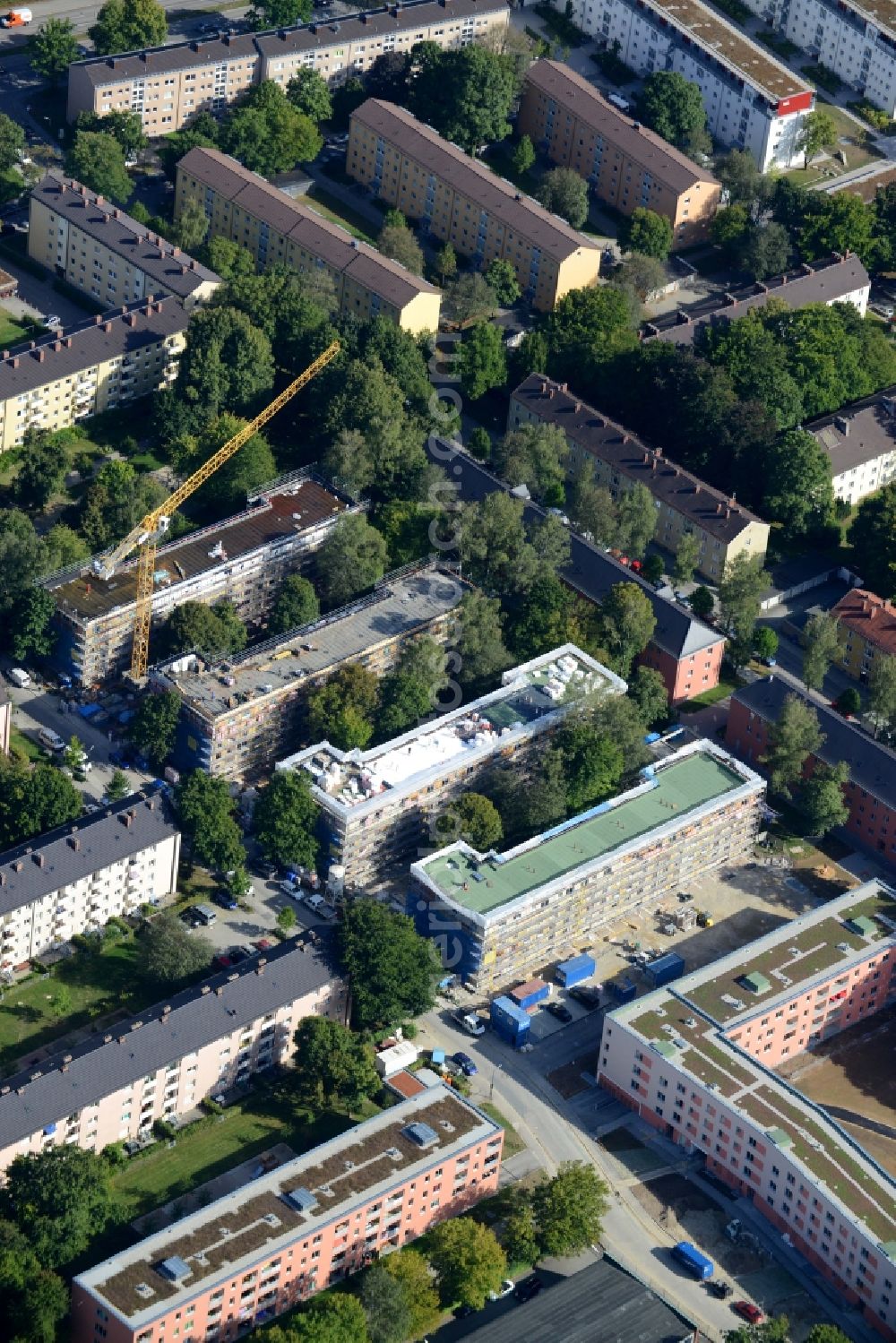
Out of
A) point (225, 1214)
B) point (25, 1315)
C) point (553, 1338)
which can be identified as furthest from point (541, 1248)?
point (25, 1315)

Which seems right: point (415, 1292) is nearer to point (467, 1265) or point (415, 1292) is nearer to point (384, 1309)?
point (384, 1309)

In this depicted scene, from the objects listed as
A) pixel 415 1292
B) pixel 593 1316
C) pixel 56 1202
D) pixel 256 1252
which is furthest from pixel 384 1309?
pixel 56 1202

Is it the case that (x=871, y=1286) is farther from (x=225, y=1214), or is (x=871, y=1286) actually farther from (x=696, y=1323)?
(x=225, y=1214)

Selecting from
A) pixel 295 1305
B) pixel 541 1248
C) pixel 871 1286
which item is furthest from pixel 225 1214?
pixel 871 1286

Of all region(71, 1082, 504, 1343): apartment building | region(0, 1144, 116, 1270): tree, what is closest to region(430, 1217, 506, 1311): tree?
region(71, 1082, 504, 1343): apartment building

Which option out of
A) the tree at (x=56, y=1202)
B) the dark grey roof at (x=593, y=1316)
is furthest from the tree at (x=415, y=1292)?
the tree at (x=56, y=1202)
